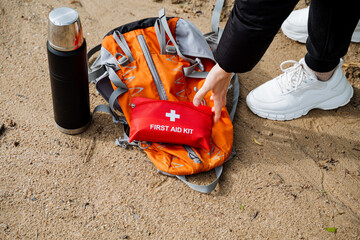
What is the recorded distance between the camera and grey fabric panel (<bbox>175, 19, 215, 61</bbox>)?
8.28 ft

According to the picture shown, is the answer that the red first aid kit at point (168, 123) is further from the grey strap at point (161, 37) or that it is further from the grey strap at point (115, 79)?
the grey strap at point (161, 37)

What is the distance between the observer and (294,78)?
2.59 m

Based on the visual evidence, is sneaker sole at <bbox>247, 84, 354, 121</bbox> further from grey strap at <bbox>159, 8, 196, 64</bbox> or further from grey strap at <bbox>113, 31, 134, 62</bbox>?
grey strap at <bbox>113, 31, 134, 62</bbox>

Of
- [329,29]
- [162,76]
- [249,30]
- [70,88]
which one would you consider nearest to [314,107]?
[329,29]

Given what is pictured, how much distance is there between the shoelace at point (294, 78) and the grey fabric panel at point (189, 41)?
0.58 meters

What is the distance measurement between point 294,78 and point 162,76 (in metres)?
1.00

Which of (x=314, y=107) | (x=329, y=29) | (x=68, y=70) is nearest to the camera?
(x=68, y=70)

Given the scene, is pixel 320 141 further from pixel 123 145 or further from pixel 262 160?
pixel 123 145

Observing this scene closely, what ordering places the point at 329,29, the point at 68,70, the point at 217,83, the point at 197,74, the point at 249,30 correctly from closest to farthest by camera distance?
the point at 249,30
the point at 217,83
the point at 68,70
the point at 329,29
the point at 197,74

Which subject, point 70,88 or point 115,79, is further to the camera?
point 115,79

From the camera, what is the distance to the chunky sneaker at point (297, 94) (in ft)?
8.35

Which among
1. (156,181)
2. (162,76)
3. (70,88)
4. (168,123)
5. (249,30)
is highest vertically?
(249,30)

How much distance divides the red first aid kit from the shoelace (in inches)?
29.0

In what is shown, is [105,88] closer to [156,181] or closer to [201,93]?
[156,181]
